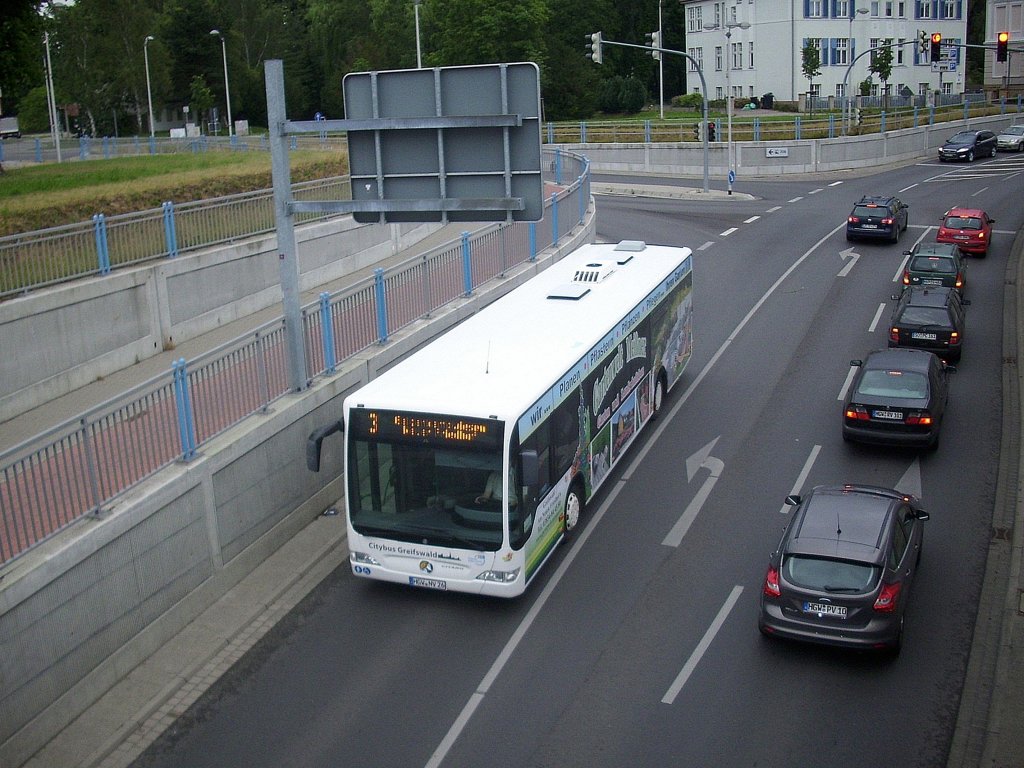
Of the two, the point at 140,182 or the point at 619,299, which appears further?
the point at 140,182

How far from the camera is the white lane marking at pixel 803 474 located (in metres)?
16.0

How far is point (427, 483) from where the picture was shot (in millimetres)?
12844

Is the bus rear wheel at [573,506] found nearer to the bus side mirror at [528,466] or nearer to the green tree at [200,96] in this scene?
the bus side mirror at [528,466]

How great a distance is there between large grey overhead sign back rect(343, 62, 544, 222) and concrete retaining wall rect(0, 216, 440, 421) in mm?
5633

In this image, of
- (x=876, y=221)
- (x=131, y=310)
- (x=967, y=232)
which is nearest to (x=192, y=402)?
(x=131, y=310)

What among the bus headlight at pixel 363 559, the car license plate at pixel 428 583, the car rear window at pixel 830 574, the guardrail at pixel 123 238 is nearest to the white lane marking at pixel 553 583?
the car license plate at pixel 428 583

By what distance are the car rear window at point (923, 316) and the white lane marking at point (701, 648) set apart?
35.2 ft

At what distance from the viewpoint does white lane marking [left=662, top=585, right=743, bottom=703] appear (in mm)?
11516

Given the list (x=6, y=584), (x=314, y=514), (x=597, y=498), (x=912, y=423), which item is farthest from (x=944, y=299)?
(x=6, y=584)

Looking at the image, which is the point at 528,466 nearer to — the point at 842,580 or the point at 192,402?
the point at 842,580

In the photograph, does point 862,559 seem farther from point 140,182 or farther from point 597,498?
point 140,182

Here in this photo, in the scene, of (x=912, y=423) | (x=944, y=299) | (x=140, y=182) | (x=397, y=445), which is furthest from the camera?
(x=140, y=182)

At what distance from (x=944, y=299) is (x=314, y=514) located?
14.4 metres

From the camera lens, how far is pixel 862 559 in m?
11.8
